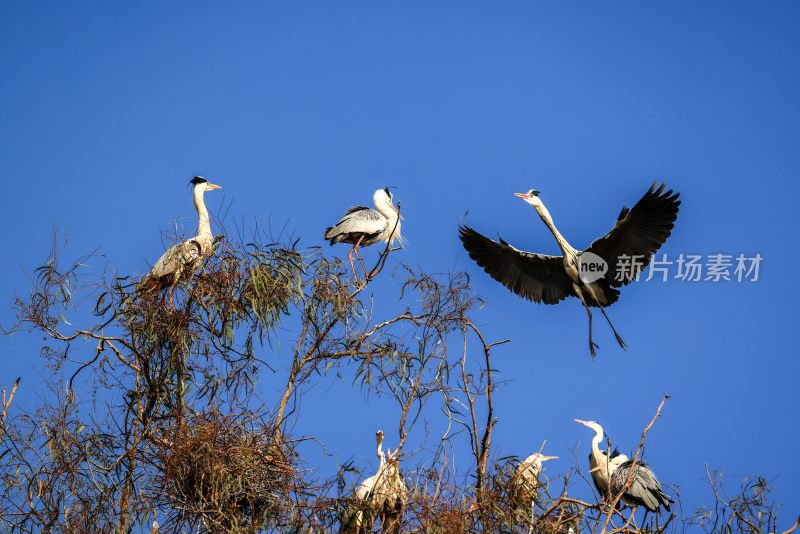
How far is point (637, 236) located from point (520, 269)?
1.39 m

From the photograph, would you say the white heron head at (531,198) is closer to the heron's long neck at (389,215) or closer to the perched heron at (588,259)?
the perched heron at (588,259)

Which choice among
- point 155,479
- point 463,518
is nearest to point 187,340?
point 155,479

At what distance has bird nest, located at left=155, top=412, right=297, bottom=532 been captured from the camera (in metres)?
6.08

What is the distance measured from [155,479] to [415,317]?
1821 millimetres

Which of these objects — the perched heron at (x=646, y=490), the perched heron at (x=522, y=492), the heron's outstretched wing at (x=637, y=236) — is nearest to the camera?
the perched heron at (x=522, y=492)

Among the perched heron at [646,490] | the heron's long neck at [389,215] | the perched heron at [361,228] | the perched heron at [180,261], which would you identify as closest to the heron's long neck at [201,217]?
the perched heron at [180,261]

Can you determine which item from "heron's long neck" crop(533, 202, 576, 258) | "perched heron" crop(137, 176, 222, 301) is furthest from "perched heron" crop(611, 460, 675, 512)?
"perched heron" crop(137, 176, 222, 301)

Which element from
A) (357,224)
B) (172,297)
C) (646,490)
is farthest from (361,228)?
(646,490)

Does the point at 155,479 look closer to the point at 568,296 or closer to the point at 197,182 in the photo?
the point at 197,182

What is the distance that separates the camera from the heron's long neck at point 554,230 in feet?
32.3

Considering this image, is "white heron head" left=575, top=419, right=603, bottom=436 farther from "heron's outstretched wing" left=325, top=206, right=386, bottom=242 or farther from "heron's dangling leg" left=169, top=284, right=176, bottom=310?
"heron's dangling leg" left=169, top=284, right=176, bottom=310

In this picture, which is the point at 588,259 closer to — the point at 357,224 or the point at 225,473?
the point at 357,224

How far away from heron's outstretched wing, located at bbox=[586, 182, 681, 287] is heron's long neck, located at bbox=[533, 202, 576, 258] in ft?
0.78

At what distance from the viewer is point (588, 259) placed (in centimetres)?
976
